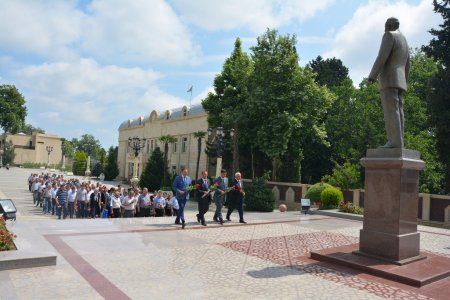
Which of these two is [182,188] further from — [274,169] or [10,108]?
[10,108]

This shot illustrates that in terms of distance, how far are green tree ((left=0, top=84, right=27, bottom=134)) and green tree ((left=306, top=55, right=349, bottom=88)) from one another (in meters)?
69.3

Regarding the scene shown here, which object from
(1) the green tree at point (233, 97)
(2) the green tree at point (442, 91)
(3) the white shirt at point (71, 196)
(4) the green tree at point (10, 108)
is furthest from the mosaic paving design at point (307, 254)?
(4) the green tree at point (10, 108)

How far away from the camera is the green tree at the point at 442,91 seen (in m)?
21.5

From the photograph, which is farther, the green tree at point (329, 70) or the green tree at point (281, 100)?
the green tree at point (329, 70)

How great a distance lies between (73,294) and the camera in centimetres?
556

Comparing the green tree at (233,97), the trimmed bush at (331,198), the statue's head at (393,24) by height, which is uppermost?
the green tree at (233,97)

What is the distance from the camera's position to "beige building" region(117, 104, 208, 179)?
144ft

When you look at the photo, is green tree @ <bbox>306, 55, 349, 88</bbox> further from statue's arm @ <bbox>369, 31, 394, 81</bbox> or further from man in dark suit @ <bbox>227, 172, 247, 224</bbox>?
statue's arm @ <bbox>369, 31, 394, 81</bbox>

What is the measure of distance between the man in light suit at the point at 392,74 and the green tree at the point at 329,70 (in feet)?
117

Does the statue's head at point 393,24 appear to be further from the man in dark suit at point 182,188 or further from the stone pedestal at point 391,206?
the man in dark suit at point 182,188

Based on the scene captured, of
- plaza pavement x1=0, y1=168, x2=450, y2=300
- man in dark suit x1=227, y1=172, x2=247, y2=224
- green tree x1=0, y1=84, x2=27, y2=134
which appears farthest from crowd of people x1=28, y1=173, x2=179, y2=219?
green tree x1=0, y1=84, x2=27, y2=134

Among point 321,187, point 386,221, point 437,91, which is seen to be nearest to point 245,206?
point 321,187

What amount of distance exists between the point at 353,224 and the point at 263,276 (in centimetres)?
911

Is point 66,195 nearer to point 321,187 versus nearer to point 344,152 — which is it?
point 321,187
